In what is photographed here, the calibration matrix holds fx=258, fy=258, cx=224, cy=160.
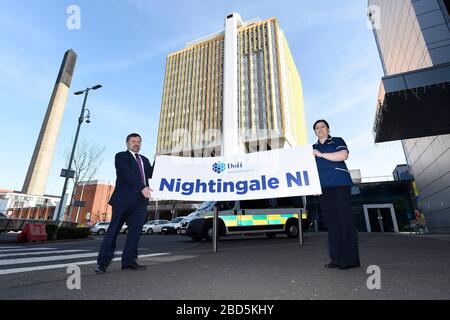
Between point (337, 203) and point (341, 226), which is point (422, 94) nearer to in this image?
point (337, 203)

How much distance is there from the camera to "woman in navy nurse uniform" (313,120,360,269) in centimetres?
314

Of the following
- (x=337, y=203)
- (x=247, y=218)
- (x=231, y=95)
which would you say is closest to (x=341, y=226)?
(x=337, y=203)

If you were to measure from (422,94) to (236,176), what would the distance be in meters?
8.36

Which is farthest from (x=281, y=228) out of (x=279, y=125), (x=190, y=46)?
(x=190, y=46)

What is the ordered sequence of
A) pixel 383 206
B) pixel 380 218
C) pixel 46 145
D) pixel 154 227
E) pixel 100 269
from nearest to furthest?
pixel 100 269, pixel 154 227, pixel 380 218, pixel 383 206, pixel 46 145

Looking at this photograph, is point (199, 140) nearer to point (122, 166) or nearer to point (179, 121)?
point (179, 121)

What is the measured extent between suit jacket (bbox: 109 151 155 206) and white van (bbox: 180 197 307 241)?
23.4ft

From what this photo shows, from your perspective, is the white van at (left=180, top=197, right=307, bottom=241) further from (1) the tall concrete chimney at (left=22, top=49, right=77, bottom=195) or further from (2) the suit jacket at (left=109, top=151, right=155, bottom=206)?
(1) the tall concrete chimney at (left=22, top=49, right=77, bottom=195)

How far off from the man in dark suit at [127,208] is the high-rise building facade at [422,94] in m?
9.12

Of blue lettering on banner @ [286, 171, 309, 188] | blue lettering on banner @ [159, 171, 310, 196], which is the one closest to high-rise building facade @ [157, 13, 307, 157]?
blue lettering on banner @ [159, 171, 310, 196]

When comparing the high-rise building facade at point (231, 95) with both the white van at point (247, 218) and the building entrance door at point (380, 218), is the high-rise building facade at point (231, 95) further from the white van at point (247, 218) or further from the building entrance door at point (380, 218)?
the white van at point (247, 218)

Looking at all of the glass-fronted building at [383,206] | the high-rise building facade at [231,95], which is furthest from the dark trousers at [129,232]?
the high-rise building facade at [231,95]

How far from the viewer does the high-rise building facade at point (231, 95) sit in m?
71.4

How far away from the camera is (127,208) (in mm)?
3426
